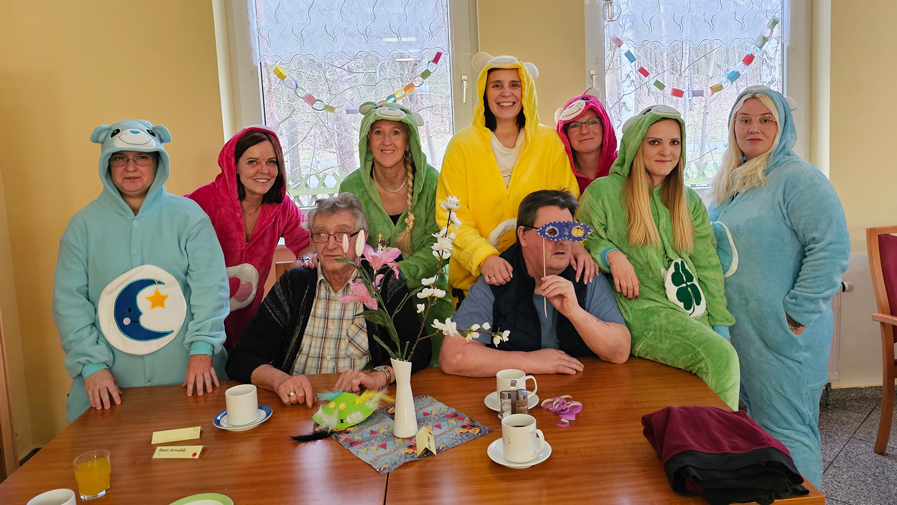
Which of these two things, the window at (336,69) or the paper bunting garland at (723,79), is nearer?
the window at (336,69)

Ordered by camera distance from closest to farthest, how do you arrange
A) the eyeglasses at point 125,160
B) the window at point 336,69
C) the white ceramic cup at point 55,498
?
the white ceramic cup at point 55,498 → the eyeglasses at point 125,160 → the window at point 336,69

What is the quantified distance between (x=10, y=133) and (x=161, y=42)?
88 centimetres

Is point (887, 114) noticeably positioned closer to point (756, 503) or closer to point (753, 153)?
point (753, 153)

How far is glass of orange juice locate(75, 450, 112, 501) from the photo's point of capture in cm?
121

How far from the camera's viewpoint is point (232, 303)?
246 cm

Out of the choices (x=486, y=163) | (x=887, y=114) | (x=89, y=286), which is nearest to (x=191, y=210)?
(x=89, y=286)

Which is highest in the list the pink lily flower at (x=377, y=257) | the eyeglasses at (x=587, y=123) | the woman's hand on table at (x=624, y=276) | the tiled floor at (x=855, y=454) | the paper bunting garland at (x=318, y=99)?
the paper bunting garland at (x=318, y=99)

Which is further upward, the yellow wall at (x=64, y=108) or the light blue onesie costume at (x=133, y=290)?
the yellow wall at (x=64, y=108)

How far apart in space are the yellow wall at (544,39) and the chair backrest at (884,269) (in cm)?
172

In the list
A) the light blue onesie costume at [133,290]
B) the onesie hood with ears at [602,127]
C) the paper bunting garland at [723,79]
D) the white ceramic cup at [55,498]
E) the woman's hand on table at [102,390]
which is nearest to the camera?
the white ceramic cup at [55,498]

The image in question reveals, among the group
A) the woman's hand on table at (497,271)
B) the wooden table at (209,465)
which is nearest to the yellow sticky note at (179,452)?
the wooden table at (209,465)

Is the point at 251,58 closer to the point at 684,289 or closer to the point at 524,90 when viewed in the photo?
the point at 524,90

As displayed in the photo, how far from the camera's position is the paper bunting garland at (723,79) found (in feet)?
11.4

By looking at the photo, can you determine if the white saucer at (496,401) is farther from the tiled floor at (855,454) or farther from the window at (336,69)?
the window at (336,69)
